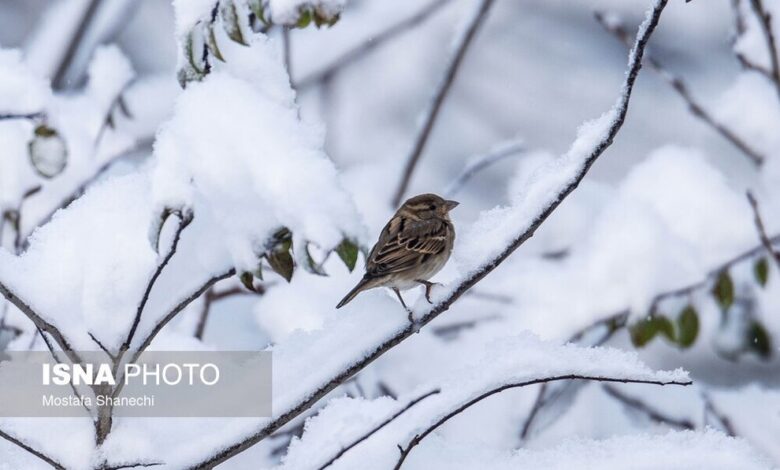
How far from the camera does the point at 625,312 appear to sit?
3.56 metres

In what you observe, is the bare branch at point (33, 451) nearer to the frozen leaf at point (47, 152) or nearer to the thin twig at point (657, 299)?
the frozen leaf at point (47, 152)

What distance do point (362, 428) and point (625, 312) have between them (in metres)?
2.03

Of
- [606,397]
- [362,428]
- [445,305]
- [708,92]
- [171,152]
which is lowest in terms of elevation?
[606,397]

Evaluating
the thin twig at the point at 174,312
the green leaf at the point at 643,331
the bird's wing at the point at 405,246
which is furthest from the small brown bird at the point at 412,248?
the thin twig at the point at 174,312

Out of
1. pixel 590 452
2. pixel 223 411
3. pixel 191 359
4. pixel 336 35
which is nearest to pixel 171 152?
pixel 223 411

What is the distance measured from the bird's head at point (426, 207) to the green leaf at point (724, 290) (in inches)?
33.4

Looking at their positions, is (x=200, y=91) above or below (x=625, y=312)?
above

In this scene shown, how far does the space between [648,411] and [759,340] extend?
0.42m

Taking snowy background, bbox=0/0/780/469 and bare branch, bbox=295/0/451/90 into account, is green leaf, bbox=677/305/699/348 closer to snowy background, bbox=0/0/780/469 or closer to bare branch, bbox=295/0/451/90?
snowy background, bbox=0/0/780/469

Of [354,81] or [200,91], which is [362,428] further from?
[354,81]

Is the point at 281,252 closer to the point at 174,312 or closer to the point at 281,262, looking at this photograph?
the point at 281,262

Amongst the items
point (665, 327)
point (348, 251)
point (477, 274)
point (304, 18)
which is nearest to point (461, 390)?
point (477, 274)

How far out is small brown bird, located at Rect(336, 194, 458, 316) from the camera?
101 inches

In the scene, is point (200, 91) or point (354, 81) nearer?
point (200, 91)
